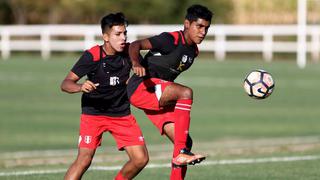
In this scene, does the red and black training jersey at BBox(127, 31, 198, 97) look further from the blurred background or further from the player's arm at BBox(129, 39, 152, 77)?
the blurred background

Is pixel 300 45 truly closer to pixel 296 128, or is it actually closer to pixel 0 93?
pixel 0 93

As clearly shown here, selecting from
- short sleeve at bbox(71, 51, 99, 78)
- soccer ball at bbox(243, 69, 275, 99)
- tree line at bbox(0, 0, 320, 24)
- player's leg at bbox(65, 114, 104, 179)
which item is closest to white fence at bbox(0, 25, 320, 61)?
tree line at bbox(0, 0, 320, 24)

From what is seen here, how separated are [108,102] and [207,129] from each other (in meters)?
11.7

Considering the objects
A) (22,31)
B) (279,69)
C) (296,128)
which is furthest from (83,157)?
(22,31)

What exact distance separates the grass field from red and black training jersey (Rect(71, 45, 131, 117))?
2.00 metres

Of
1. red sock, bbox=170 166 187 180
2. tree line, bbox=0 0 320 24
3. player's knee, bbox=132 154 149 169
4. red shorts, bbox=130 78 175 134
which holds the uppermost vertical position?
tree line, bbox=0 0 320 24

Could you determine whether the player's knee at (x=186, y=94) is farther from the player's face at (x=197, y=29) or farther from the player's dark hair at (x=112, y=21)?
the player's dark hair at (x=112, y=21)

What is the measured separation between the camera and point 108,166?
13.0 m

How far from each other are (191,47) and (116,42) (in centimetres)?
87

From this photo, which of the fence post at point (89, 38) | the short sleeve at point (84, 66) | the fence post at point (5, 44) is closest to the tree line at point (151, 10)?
the fence post at point (5, 44)

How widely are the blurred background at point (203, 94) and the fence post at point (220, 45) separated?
6 cm

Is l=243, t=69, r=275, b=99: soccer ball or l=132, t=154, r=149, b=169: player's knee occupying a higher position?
l=243, t=69, r=275, b=99: soccer ball

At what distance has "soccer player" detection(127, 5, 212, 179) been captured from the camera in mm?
9375

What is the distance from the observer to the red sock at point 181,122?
9.36 metres
